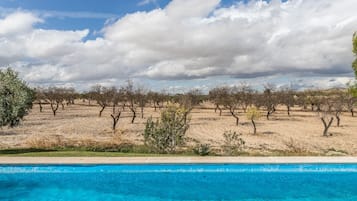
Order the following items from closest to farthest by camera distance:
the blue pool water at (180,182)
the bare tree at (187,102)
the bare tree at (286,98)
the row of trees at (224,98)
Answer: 1. the blue pool water at (180,182)
2. the bare tree at (187,102)
3. the row of trees at (224,98)
4. the bare tree at (286,98)

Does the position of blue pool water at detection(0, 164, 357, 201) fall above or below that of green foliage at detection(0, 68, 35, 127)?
below

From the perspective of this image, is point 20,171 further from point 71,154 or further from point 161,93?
point 161,93

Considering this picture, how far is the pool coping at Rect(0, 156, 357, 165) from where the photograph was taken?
484 inches

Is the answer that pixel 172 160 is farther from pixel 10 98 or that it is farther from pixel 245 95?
pixel 245 95

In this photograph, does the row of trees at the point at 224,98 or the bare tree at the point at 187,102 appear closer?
the bare tree at the point at 187,102

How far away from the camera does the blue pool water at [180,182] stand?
33.3 feet

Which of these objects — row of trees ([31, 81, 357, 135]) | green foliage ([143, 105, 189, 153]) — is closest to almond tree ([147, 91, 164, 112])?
row of trees ([31, 81, 357, 135])

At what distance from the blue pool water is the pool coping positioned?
0.19 meters

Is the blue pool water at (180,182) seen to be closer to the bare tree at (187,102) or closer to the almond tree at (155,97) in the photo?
the bare tree at (187,102)

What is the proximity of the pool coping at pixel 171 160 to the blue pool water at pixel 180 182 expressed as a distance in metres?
0.19

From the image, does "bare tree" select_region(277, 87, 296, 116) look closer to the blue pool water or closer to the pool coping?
the pool coping

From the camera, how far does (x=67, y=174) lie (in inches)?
469

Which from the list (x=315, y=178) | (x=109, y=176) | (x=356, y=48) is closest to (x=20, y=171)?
(x=109, y=176)

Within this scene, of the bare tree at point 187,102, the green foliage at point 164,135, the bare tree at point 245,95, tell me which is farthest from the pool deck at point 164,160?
the bare tree at point 245,95
